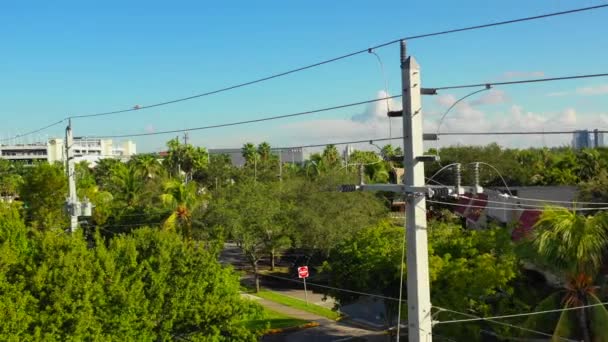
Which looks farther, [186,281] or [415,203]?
[186,281]

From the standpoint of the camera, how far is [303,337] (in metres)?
24.9

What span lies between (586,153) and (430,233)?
36823 mm

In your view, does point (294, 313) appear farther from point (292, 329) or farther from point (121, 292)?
point (121, 292)

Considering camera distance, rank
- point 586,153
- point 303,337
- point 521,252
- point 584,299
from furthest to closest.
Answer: point 586,153, point 303,337, point 521,252, point 584,299

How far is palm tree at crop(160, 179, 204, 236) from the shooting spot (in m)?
35.2

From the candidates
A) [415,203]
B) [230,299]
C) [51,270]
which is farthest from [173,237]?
[415,203]

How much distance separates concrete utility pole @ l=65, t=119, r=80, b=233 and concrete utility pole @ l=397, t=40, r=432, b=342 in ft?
49.1

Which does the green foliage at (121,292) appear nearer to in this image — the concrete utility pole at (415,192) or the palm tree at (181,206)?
the concrete utility pole at (415,192)

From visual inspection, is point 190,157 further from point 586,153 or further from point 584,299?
point 584,299

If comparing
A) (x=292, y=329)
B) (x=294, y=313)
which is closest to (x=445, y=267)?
(x=292, y=329)

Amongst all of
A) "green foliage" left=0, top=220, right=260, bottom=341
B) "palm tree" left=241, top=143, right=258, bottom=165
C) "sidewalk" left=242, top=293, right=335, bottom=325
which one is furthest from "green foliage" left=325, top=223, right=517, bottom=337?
"palm tree" left=241, top=143, right=258, bottom=165

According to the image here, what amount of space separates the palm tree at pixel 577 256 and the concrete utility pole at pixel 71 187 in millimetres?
15274

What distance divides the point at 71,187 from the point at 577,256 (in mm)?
17342

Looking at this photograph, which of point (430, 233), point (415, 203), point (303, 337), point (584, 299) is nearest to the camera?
point (415, 203)
